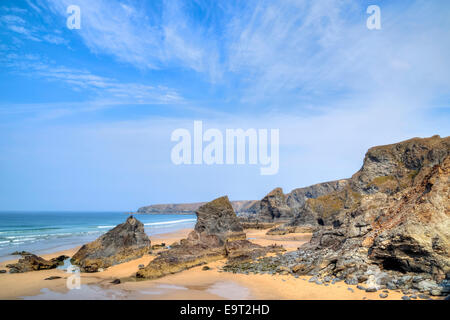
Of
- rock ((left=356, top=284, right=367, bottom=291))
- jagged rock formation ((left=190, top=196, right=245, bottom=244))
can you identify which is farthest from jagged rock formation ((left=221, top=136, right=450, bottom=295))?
jagged rock formation ((left=190, top=196, right=245, bottom=244))

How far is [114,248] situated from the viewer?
28141 mm

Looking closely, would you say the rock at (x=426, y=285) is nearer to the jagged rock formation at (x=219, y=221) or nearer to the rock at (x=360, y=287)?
the rock at (x=360, y=287)

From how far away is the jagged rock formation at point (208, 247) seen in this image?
21.4 meters

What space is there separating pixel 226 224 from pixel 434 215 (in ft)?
97.1

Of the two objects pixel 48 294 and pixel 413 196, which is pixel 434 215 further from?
pixel 48 294

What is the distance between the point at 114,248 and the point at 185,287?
14088mm

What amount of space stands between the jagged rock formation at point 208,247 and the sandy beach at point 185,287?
3.78ft

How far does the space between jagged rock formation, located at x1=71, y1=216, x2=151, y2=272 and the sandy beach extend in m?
3.18

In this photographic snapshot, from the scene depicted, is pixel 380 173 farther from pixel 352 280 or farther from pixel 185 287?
pixel 185 287

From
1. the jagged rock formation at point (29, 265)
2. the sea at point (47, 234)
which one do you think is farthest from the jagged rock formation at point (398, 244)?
the sea at point (47, 234)

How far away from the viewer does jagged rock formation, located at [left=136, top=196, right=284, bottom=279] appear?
21.4 m

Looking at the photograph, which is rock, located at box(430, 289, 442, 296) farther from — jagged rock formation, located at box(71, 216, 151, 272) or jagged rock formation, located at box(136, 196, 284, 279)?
jagged rock formation, located at box(71, 216, 151, 272)
